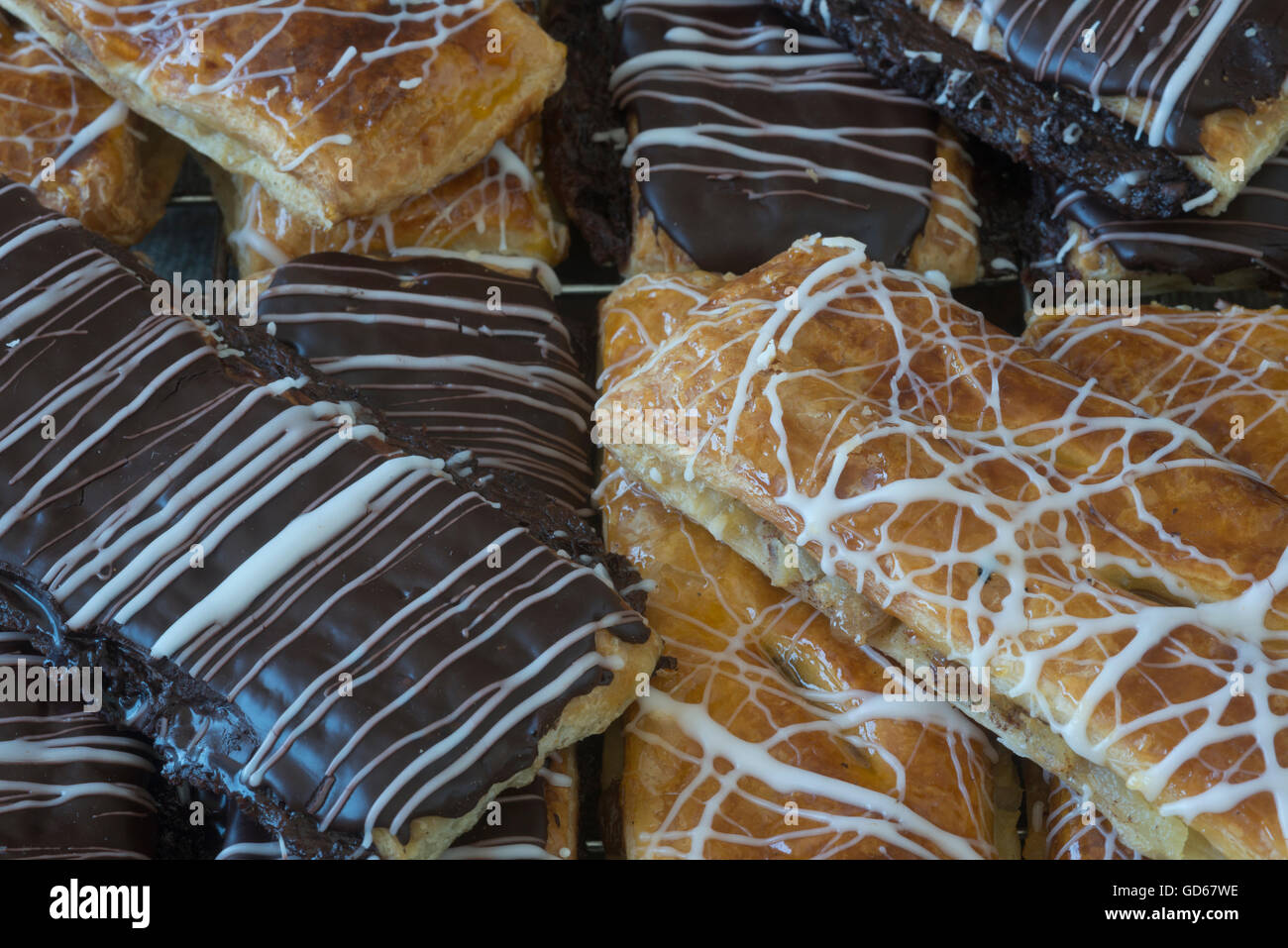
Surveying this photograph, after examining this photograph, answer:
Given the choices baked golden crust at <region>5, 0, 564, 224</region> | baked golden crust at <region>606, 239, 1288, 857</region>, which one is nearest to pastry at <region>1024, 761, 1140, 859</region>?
baked golden crust at <region>606, 239, 1288, 857</region>

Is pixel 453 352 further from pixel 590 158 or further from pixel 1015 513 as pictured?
pixel 1015 513

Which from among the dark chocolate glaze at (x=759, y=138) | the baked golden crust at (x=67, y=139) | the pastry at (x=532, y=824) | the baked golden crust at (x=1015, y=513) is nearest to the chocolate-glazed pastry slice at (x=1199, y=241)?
the dark chocolate glaze at (x=759, y=138)

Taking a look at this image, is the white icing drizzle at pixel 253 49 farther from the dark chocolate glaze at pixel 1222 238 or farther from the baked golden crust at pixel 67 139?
the dark chocolate glaze at pixel 1222 238

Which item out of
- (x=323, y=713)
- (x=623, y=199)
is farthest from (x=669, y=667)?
(x=623, y=199)

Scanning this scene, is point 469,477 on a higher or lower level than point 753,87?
lower

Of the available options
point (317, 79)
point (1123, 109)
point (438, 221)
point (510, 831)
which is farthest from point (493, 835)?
point (1123, 109)

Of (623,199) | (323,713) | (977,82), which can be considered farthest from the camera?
(623,199)
